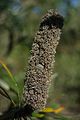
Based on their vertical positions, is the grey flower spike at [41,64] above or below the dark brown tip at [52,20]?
below

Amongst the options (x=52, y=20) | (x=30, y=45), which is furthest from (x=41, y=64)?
(x=30, y=45)

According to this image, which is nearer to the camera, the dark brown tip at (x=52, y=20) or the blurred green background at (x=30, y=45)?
the dark brown tip at (x=52, y=20)

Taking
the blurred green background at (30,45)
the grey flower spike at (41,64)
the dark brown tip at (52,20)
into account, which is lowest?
the grey flower spike at (41,64)

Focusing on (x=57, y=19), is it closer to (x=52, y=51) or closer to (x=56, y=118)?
(x=52, y=51)

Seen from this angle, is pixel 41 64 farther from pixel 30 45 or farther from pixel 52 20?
pixel 30 45

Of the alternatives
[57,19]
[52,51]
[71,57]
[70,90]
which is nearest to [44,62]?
[52,51]
